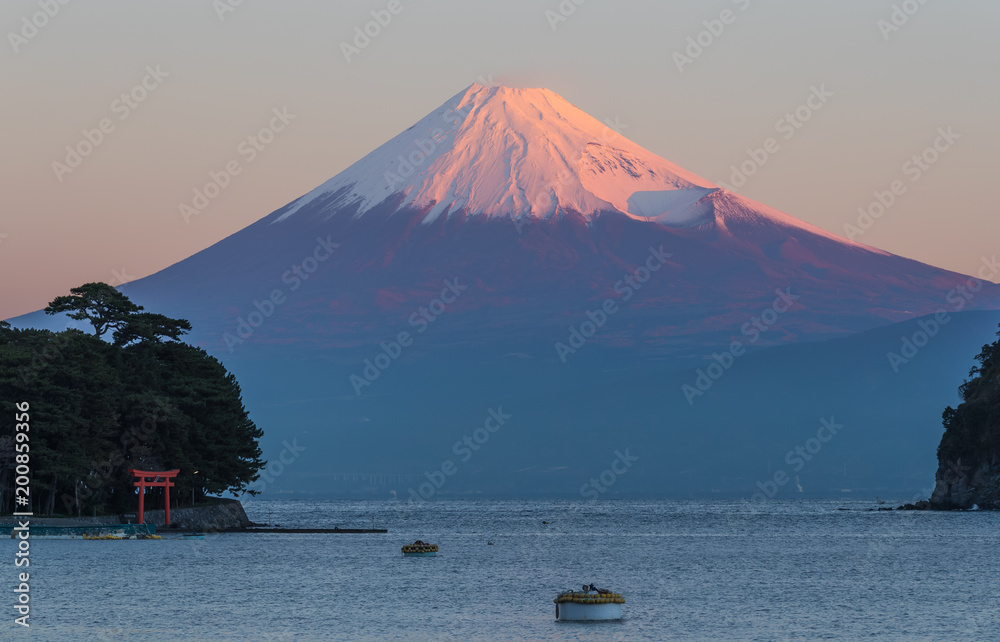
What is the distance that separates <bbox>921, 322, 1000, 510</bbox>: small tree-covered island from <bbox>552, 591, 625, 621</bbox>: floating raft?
293ft

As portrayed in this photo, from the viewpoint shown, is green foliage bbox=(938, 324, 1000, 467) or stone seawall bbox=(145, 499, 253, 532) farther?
green foliage bbox=(938, 324, 1000, 467)

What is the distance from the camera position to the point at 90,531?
294ft

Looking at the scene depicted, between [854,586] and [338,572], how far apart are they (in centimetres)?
2514

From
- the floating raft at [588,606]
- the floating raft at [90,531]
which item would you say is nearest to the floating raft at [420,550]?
the floating raft at [90,531]

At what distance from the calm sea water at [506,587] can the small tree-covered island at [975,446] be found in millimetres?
25496

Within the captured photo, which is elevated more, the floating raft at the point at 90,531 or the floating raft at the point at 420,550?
the floating raft at the point at 90,531

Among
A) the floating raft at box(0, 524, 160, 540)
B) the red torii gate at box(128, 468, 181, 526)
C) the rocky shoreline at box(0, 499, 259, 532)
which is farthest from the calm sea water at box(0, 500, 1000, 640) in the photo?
the red torii gate at box(128, 468, 181, 526)

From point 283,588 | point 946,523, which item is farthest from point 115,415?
point 946,523

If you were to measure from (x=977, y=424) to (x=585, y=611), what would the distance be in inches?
3690

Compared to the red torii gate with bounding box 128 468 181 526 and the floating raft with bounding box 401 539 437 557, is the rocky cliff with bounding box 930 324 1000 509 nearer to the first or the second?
the floating raft with bounding box 401 539 437 557

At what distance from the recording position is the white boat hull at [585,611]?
48.9 metres

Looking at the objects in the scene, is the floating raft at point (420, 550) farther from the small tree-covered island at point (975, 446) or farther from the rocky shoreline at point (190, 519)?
the small tree-covered island at point (975, 446)

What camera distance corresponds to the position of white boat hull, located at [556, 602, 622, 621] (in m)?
48.9

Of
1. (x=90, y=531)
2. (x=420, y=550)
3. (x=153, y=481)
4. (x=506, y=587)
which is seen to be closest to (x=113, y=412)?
(x=153, y=481)
